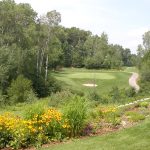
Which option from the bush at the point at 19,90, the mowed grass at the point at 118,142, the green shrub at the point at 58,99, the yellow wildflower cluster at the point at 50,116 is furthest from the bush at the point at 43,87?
the mowed grass at the point at 118,142

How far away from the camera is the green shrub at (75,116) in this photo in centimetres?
1024

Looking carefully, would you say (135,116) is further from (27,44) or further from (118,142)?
(27,44)

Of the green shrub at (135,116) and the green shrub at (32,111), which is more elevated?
the green shrub at (32,111)

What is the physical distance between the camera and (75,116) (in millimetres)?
10234

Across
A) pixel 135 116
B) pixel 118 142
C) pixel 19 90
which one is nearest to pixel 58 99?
pixel 135 116

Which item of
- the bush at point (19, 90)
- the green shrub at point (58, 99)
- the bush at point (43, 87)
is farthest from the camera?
the bush at point (43, 87)

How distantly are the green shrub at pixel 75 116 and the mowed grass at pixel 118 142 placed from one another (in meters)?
0.46

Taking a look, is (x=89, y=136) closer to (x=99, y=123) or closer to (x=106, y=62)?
(x=99, y=123)

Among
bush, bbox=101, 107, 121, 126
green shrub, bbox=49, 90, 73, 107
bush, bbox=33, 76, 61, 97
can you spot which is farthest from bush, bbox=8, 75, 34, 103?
bush, bbox=101, 107, 121, 126

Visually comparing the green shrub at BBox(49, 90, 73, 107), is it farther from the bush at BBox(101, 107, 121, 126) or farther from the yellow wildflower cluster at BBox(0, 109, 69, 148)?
the yellow wildflower cluster at BBox(0, 109, 69, 148)

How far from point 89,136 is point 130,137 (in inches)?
49.7

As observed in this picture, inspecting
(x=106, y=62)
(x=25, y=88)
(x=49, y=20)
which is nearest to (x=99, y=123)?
(x=25, y=88)

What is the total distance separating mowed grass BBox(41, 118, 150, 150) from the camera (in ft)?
28.7

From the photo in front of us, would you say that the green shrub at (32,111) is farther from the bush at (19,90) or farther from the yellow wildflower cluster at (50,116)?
the bush at (19,90)
